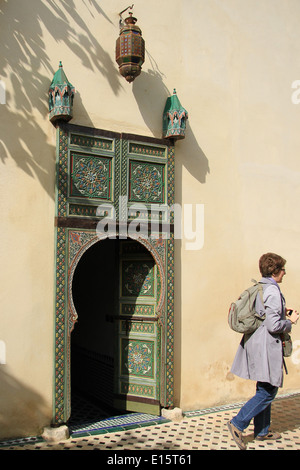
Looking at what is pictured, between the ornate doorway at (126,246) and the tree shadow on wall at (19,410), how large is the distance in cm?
14

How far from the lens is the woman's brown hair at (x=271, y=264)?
432 centimetres

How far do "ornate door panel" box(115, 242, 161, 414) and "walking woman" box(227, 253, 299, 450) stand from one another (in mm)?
1117

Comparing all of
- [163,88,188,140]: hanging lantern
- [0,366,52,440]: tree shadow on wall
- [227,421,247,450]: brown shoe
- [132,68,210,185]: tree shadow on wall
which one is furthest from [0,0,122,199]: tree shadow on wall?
[227,421,247,450]: brown shoe

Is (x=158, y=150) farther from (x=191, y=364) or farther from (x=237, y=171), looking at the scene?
(x=191, y=364)

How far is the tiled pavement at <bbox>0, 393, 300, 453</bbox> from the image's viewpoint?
438 cm

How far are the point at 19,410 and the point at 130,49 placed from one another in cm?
336

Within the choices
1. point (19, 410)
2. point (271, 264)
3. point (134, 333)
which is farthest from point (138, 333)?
point (271, 264)

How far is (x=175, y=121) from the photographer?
5.25 meters

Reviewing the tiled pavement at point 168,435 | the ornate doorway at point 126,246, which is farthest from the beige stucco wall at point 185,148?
the tiled pavement at point 168,435
